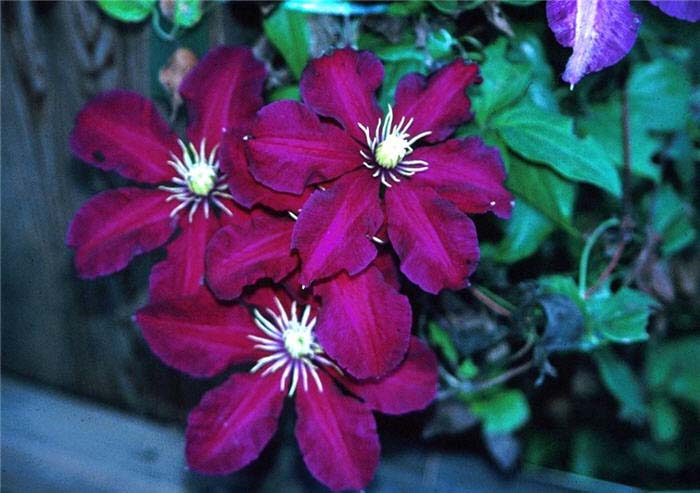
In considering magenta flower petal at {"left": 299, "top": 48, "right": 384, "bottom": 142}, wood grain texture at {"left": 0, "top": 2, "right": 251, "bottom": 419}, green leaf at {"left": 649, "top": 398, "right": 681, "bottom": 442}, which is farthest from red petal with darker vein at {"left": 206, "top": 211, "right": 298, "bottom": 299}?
green leaf at {"left": 649, "top": 398, "right": 681, "bottom": 442}

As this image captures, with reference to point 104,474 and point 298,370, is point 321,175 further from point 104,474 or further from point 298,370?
point 104,474

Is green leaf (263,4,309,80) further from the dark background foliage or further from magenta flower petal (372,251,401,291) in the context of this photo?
magenta flower petal (372,251,401,291)

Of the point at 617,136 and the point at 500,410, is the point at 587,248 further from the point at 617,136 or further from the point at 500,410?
the point at 500,410

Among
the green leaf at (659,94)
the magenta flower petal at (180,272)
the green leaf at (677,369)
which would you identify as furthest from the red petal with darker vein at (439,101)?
the green leaf at (677,369)

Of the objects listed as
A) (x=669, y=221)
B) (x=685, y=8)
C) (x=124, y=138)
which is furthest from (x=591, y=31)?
(x=669, y=221)

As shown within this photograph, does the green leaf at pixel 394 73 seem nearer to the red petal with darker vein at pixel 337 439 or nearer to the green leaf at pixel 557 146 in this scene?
the green leaf at pixel 557 146

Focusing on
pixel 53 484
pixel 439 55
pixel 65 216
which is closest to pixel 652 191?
pixel 439 55
